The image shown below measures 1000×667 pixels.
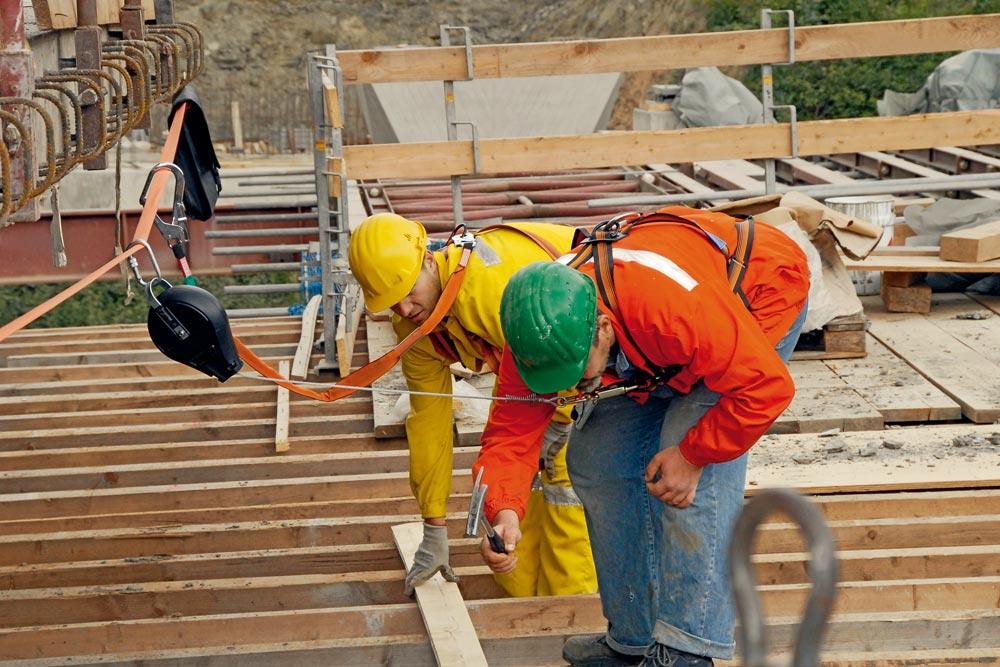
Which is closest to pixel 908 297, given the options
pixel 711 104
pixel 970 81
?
pixel 711 104

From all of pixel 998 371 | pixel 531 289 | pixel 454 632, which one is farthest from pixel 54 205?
pixel 998 371

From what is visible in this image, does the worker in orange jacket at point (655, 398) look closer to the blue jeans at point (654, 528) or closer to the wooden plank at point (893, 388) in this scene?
the blue jeans at point (654, 528)

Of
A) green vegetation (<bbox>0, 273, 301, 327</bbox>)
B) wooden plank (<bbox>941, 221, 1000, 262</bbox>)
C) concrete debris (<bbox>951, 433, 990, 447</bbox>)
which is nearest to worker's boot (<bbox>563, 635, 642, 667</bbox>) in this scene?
concrete debris (<bbox>951, 433, 990, 447</bbox>)

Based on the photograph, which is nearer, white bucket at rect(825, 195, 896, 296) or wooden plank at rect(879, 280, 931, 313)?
wooden plank at rect(879, 280, 931, 313)

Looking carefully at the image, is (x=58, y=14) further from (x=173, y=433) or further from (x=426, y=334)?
(x=426, y=334)

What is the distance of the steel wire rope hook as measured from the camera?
116cm

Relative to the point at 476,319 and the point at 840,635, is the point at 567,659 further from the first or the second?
the point at 476,319

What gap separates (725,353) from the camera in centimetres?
297

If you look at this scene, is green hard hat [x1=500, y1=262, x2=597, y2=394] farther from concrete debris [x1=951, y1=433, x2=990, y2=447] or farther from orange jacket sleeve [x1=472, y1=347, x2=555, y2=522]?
concrete debris [x1=951, y1=433, x2=990, y2=447]

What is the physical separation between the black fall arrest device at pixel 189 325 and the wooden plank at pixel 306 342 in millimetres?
2998

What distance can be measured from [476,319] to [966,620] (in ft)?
5.12

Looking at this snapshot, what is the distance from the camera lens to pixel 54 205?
5.39 metres

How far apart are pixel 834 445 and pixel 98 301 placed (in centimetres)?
1558

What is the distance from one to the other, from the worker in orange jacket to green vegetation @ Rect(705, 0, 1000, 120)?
59.3 feet
